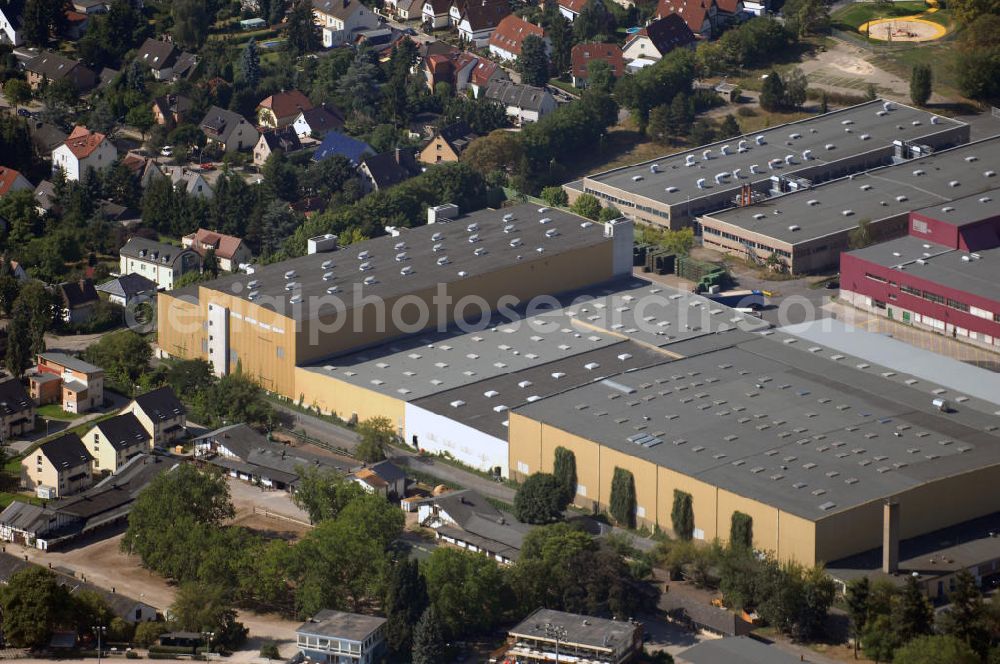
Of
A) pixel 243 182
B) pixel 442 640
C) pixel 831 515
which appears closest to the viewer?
pixel 442 640

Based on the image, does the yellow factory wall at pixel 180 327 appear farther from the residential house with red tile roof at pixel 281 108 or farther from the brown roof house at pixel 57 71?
the brown roof house at pixel 57 71

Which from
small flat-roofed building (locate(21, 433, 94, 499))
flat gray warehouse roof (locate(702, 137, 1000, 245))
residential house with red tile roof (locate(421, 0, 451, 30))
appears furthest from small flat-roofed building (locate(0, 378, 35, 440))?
residential house with red tile roof (locate(421, 0, 451, 30))

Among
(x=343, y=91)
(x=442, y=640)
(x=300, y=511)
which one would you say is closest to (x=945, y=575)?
(x=442, y=640)

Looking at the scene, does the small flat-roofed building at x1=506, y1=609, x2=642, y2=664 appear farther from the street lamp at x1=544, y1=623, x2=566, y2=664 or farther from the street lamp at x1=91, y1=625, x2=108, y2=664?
the street lamp at x1=91, y1=625, x2=108, y2=664

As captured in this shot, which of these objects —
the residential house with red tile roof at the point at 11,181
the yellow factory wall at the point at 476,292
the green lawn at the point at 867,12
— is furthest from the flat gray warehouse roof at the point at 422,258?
the green lawn at the point at 867,12

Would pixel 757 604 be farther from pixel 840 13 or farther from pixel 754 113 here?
pixel 840 13

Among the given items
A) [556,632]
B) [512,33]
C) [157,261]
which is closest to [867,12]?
[512,33]
